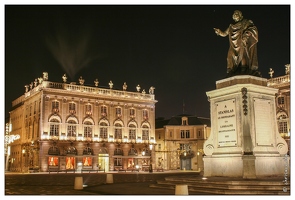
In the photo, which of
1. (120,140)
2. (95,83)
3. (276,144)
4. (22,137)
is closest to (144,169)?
(120,140)

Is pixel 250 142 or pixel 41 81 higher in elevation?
pixel 41 81

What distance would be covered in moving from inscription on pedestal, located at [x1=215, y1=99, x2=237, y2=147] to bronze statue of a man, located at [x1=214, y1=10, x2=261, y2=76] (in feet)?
4.67

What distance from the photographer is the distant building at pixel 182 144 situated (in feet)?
239

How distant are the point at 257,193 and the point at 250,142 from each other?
9.53 feet

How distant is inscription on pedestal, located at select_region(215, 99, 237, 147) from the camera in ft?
53.5

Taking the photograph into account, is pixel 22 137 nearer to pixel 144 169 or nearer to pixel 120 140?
pixel 120 140

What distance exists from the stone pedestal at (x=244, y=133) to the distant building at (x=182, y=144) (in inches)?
2175

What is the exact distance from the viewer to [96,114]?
211 ft

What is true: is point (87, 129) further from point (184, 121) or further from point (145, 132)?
point (184, 121)

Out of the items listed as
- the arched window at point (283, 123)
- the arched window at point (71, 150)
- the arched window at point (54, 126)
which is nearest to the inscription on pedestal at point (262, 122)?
the arched window at point (283, 123)

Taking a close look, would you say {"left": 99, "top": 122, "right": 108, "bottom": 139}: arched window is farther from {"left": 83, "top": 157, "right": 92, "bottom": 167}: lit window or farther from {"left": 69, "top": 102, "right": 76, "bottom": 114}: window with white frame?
{"left": 69, "top": 102, "right": 76, "bottom": 114}: window with white frame

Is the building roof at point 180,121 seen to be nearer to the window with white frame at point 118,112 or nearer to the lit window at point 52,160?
the window with white frame at point 118,112

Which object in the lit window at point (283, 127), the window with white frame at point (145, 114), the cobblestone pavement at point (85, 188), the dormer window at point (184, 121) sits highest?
the window with white frame at point (145, 114)

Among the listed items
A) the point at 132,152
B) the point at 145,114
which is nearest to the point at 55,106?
the point at 132,152
